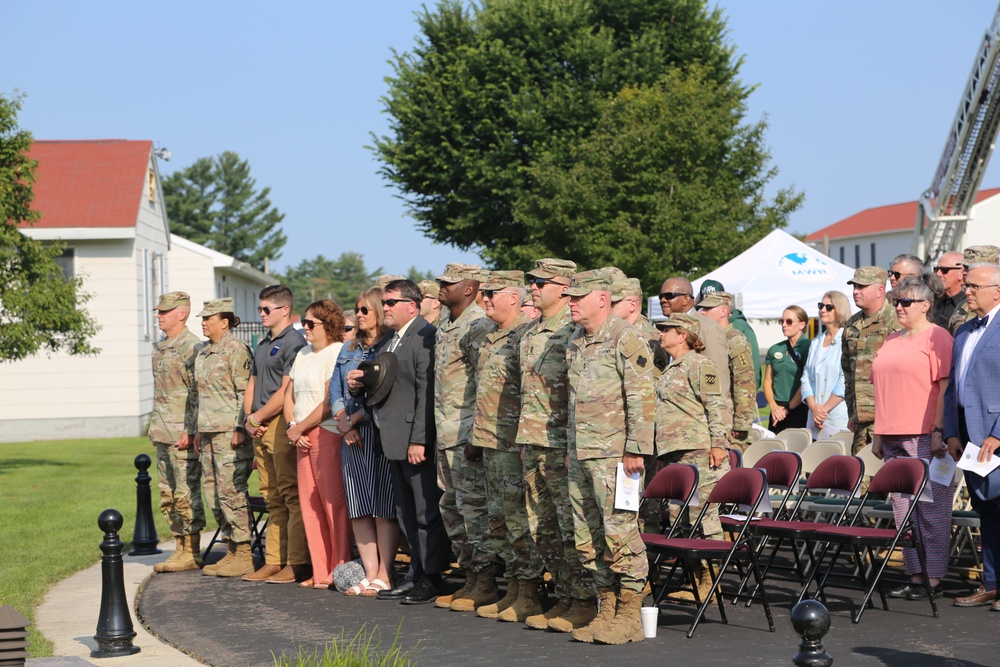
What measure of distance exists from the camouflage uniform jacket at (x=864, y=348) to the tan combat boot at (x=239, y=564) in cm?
521

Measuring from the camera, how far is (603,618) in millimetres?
7719

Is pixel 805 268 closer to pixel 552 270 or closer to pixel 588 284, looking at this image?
pixel 552 270

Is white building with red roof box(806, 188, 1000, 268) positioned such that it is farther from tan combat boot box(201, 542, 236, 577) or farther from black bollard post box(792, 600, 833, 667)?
black bollard post box(792, 600, 833, 667)

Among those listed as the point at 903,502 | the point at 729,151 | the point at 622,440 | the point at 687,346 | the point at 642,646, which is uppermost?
the point at 729,151

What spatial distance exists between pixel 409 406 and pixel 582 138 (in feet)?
101

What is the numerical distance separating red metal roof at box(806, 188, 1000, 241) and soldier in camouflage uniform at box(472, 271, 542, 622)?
8395 centimetres

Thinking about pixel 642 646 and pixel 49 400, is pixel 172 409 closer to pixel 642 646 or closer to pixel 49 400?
pixel 642 646

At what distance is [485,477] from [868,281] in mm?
3488

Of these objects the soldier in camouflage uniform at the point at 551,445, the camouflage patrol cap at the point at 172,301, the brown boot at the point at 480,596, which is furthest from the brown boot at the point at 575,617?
the camouflage patrol cap at the point at 172,301

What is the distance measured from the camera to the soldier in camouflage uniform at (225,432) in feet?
35.3

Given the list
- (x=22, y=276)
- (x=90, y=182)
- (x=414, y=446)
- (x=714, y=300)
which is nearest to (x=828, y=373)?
(x=714, y=300)

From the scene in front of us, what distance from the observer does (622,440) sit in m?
7.61

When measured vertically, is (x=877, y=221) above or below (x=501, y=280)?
above

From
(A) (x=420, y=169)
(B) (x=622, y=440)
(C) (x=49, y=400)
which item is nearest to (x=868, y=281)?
(B) (x=622, y=440)
